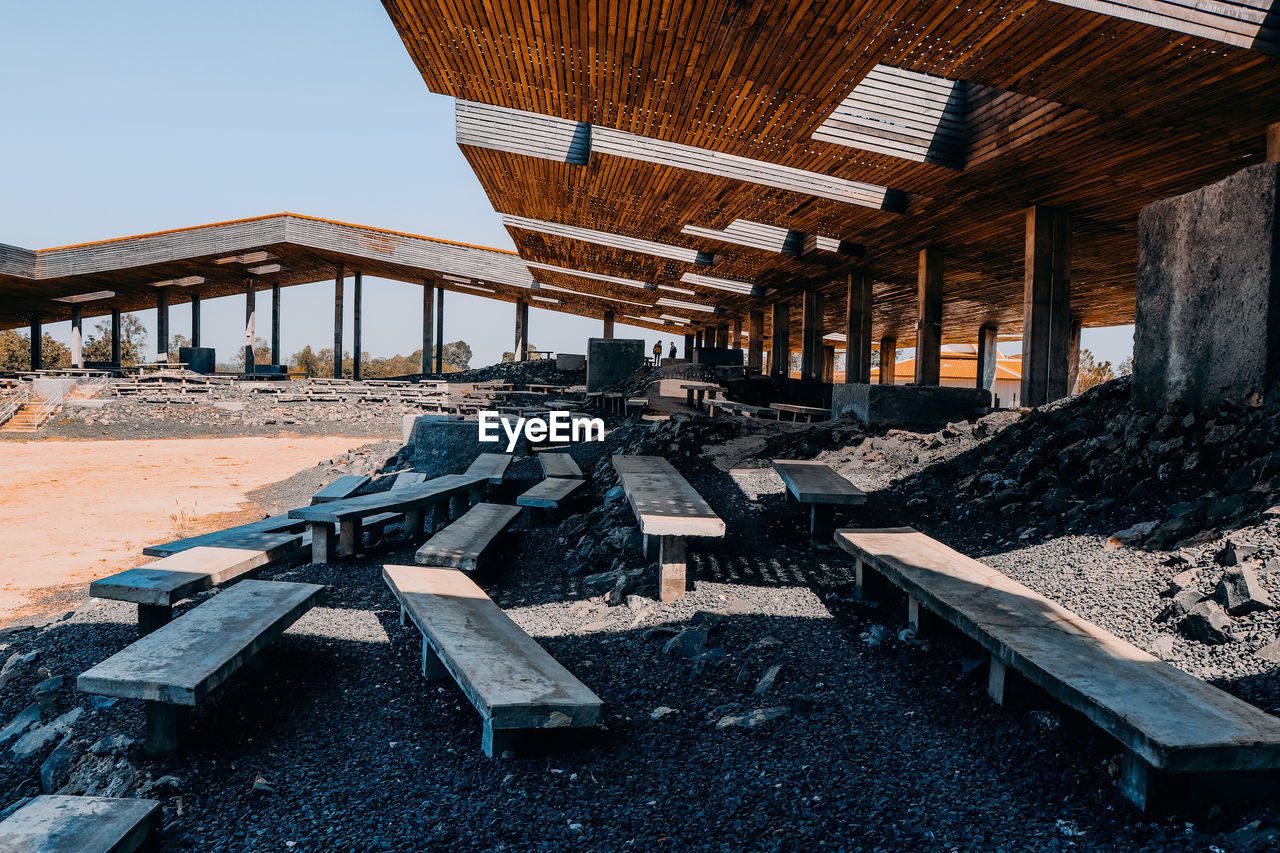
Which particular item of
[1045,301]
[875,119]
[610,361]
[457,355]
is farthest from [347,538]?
[457,355]

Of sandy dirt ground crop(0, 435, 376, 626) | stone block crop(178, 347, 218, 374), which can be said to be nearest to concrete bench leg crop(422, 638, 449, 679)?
sandy dirt ground crop(0, 435, 376, 626)

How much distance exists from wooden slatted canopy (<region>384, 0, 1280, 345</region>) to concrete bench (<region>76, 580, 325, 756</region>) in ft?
20.2

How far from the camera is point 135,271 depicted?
25.2 m

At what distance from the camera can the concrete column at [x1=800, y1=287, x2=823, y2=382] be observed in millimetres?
20250

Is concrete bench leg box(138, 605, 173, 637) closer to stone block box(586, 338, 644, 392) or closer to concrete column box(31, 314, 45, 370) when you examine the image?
stone block box(586, 338, 644, 392)

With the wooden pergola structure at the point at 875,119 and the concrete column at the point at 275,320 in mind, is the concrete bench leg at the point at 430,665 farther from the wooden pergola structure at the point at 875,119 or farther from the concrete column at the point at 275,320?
the concrete column at the point at 275,320

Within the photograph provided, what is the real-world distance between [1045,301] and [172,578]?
1178cm

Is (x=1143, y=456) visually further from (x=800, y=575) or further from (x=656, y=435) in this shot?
(x=656, y=435)

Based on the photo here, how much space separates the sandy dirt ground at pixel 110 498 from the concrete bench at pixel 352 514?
2362 millimetres

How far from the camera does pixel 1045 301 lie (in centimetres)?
1115

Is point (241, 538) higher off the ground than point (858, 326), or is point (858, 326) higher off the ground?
point (858, 326)

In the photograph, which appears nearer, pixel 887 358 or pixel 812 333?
pixel 812 333

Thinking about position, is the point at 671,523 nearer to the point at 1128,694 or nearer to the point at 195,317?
the point at 1128,694

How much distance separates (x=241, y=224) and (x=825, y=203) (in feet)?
62.2
